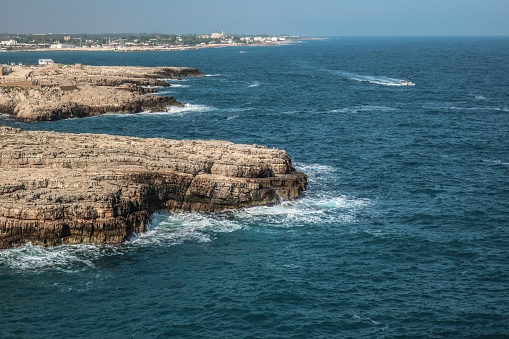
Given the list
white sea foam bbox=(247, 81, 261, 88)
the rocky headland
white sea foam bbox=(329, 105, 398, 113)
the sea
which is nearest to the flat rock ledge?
the sea

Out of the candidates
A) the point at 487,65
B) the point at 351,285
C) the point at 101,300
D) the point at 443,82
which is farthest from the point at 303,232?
the point at 487,65

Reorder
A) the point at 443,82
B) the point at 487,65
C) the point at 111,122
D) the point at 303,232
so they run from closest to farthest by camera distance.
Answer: the point at 303,232 < the point at 111,122 < the point at 443,82 < the point at 487,65

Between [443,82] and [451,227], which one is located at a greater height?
[443,82]

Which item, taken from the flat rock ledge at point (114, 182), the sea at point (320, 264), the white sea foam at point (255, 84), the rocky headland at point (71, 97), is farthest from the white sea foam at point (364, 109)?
the flat rock ledge at point (114, 182)

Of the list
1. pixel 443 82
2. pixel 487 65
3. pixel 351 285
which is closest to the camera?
pixel 351 285

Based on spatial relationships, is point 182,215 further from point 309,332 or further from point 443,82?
point 443,82

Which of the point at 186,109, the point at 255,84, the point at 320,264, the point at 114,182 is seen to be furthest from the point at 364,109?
the point at 320,264

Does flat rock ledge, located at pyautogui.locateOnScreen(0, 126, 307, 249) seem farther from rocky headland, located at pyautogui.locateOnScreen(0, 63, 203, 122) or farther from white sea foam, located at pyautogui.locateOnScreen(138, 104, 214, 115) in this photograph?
white sea foam, located at pyautogui.locateOnScreen(138, 104, 214, 115)

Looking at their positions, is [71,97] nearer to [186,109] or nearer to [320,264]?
[186,109]
